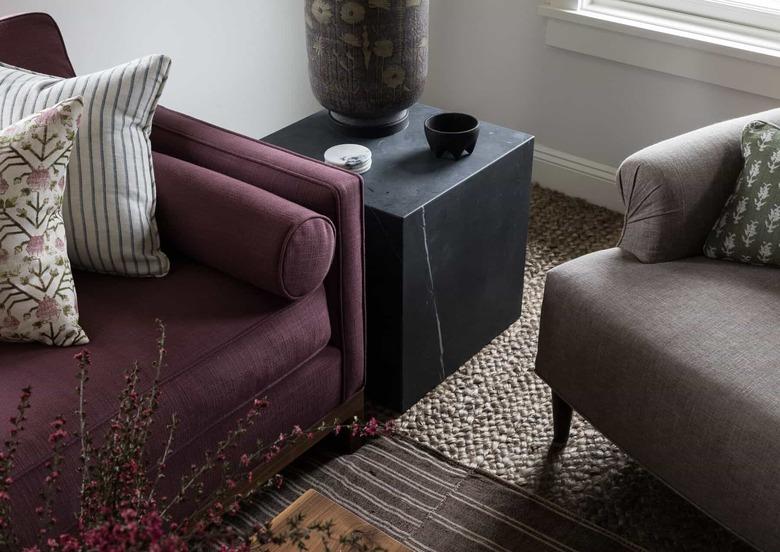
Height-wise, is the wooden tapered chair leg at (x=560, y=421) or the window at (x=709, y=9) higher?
the window at (x=709, y=9)

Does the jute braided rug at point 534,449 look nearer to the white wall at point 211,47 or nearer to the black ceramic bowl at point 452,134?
the black ceramic bowl at point 452,134

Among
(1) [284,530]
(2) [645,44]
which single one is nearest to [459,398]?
(1) [284,530]

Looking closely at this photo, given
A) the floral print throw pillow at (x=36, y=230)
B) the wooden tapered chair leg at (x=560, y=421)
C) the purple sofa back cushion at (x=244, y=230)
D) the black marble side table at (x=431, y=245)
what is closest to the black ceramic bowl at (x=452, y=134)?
the black marble side table at (x=431, y=245)

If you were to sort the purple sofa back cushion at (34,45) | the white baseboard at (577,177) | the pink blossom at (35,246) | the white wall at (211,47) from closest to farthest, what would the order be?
the pink blossom at (35,246) → the purple sofa back cushion at (34,45) → the white wall at (211,47) → the white baseboard at (577,177)

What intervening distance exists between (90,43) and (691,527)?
5.96 feet

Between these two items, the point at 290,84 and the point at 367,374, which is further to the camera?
the point at 290,84

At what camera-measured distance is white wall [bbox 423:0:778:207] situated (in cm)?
262

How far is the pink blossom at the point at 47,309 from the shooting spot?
4.89 ft

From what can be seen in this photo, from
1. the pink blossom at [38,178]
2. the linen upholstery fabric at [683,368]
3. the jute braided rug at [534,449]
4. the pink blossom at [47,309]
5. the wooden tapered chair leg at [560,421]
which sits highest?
the pink blossom at [38,178]

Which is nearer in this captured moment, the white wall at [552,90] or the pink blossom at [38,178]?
the pink blossom at [38,178]

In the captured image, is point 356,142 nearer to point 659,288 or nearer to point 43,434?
point 659,288

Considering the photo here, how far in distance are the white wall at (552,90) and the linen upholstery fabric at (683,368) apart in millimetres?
985

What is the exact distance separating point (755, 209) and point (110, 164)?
47.6 inches

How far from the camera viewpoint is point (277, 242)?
156 centimetres
